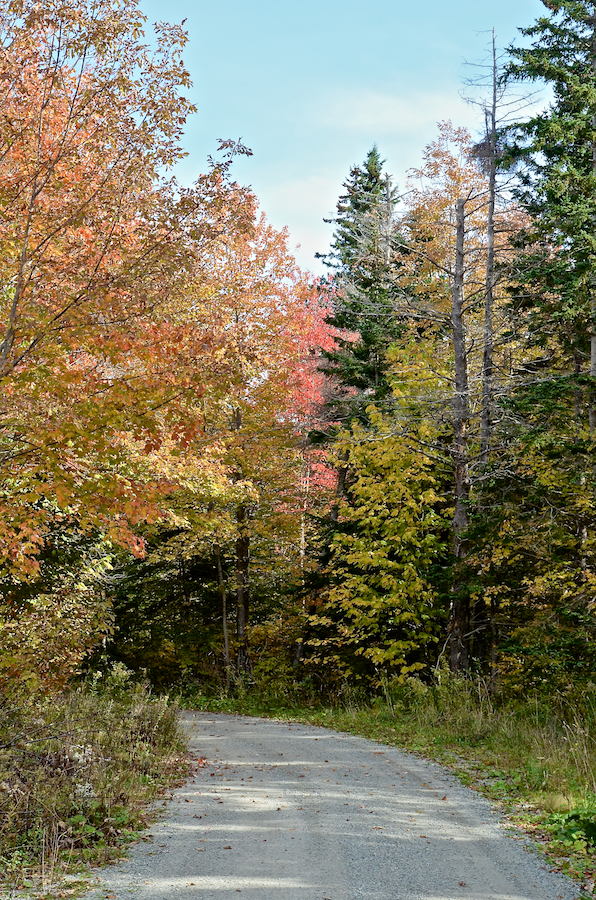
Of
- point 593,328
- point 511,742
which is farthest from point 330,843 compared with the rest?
point 593,328

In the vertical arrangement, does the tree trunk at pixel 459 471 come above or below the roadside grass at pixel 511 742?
above

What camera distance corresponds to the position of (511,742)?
1041 centimetres

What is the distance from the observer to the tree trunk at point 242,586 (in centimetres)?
2162

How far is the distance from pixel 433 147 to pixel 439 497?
13248mm

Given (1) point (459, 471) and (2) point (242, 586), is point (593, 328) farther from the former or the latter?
(2) point (242, 586)

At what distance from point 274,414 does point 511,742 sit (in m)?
12.6

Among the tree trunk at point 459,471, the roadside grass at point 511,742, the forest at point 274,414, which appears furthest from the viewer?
the tree trunk at point 459,471

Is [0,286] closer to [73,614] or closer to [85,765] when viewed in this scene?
[85,765]

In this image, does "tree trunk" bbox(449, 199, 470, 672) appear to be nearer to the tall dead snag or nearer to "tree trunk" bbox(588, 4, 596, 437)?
the tall dead snag

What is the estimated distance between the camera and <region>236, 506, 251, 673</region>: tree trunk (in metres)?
21.6

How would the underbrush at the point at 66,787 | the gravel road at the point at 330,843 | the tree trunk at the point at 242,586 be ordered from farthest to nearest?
1. the tree trunk at the point at 242,586
2. the underbrush at the point at 66,787
3. the gravel road at the point at 330,843

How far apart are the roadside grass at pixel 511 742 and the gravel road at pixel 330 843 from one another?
0.36 m

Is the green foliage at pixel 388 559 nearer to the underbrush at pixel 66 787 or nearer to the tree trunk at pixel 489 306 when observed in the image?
the tree trunk at pixel 489 306

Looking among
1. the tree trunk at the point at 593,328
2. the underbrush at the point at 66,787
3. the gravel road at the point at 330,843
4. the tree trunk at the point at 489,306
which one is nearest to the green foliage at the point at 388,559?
the tree trunk at the point at 489,306
